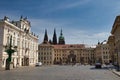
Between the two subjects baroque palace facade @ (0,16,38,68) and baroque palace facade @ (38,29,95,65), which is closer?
baroque palace facade @ (0,16,38,68)

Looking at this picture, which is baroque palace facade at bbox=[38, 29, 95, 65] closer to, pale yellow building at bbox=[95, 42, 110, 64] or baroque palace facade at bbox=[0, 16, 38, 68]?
pale yellow building at bbox=[95, 42, 110, 64]

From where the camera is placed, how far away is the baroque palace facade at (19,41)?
57.2 metres

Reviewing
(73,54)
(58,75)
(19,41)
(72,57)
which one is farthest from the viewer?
(73,54)

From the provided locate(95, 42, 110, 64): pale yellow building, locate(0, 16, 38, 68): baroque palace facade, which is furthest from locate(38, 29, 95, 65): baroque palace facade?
locate(0, 16, 38, 68): baroque palace facade

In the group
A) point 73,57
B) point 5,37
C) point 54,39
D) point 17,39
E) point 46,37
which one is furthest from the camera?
point 54,39

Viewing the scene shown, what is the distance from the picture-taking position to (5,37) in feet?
190

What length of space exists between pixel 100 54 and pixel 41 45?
4227 cm

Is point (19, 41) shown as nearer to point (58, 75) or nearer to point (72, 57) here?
point (58, 75)

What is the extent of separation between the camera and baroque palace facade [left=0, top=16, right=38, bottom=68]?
5719 centimetres

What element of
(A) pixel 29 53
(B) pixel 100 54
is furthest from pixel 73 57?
(A) pixel 29 53

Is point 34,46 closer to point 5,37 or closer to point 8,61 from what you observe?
point 5,37

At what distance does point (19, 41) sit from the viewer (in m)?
71.0

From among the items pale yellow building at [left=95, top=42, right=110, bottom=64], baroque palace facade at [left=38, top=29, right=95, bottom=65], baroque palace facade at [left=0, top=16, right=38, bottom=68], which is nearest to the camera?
baroque palace facade at [left=0, top=16, right=38, bottom=68]

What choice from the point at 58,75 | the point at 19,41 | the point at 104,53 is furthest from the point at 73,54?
the point at 58,75
